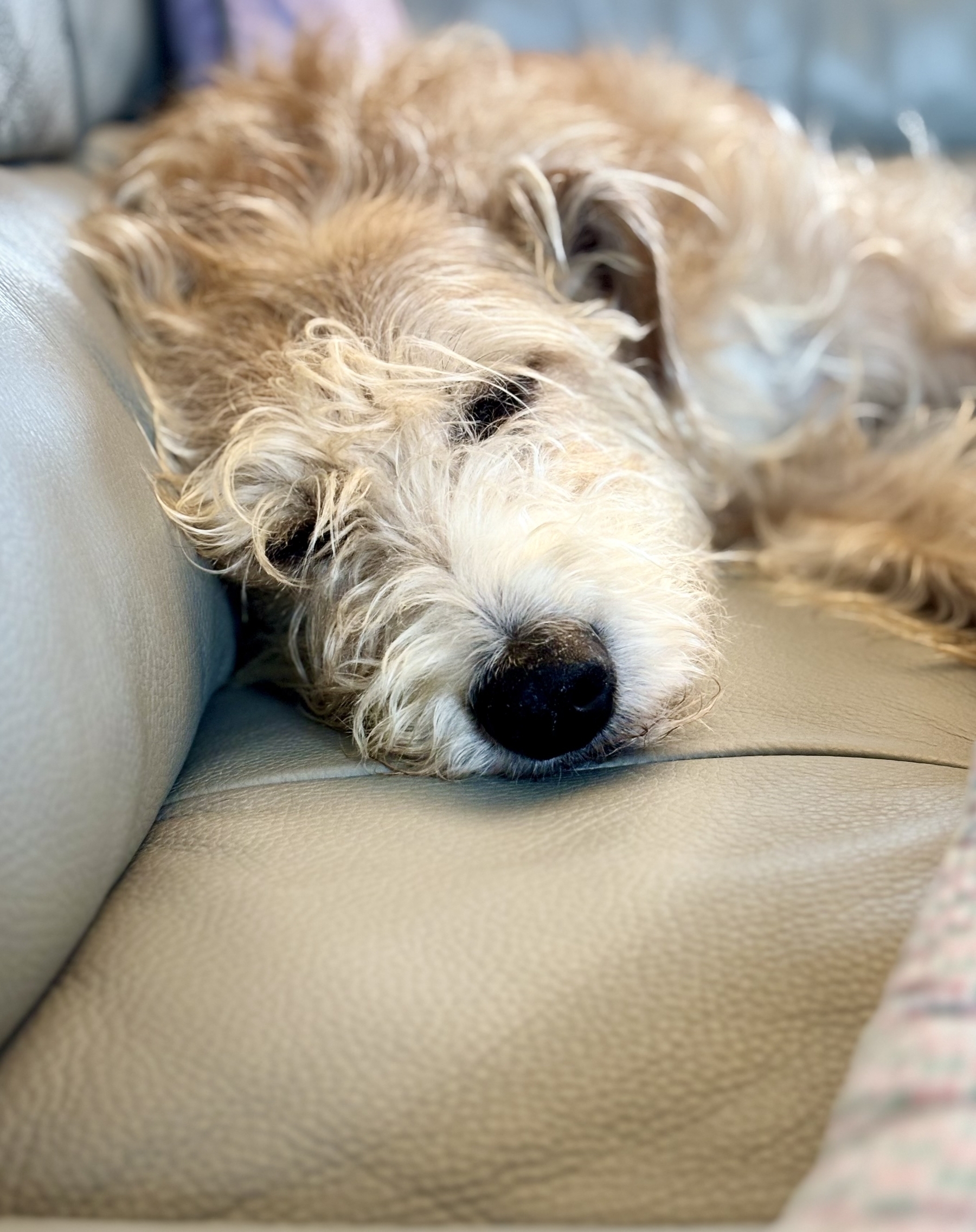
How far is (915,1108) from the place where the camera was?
2.12ft

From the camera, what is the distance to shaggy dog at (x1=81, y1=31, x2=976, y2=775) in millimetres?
1179

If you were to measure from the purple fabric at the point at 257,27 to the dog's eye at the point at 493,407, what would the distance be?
2.76 feet

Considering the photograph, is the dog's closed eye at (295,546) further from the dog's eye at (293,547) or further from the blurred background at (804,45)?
the blurred background at (804,45)

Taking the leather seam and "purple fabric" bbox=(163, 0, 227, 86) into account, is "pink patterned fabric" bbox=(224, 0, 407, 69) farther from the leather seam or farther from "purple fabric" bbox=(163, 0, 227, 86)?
the leather seam

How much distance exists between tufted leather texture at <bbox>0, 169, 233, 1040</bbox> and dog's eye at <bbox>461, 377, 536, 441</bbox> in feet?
1.21

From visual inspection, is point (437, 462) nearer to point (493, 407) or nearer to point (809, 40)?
point (493, 407)

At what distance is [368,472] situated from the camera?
4.23ft

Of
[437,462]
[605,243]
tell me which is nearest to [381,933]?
[437,462]

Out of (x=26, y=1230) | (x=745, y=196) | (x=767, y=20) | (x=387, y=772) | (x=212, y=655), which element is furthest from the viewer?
(x=767, y=20)

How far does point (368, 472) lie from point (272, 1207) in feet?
2.56

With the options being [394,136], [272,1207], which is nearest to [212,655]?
[272,1207]

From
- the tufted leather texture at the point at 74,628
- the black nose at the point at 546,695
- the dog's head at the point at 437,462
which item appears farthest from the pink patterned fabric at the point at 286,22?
the black nose at the point at 546,695

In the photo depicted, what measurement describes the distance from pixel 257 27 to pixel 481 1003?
6.32ft

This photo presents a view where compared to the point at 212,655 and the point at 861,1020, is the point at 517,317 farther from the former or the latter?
the point at 861,1020
